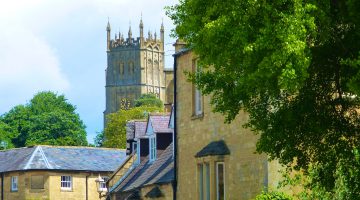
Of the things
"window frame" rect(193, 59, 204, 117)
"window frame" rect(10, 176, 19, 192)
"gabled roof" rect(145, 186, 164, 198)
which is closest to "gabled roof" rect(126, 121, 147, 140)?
"gabled roof" rect(145, 186, 164, 198)

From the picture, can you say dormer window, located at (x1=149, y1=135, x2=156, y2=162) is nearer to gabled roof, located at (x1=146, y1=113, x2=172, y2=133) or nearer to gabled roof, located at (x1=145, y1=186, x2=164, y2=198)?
gabled roof, located at (x1=146, y1=113, x2=172, y2=133)

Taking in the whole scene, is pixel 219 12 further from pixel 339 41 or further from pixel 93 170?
pixel 93 170

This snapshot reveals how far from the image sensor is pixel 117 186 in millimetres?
54375

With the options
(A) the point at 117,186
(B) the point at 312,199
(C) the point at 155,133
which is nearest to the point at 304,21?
(B) the point at 312,199

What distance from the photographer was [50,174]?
83.9 meters

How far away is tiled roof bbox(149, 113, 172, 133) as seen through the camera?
4984 centimetres

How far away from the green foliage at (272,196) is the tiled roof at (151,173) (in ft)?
33.0

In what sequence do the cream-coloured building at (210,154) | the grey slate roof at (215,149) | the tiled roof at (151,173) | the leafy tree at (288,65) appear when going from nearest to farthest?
1. the leafy tree at (288,65)
2. the cream-coloured building at (210,154)
3. the grey slate roof at (215,149)
4. the tiled roof at (151,173)

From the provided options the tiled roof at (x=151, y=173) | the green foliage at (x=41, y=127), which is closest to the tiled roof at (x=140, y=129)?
the tiled roof at (x=151, y=173)

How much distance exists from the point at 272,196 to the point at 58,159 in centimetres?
5481

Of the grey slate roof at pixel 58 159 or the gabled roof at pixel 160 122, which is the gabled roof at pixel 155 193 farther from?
the grey slate roof at pixel 58 159

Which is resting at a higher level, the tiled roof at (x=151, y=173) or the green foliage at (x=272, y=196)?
the tiled roof at (x=151, y=173)

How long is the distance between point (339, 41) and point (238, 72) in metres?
2.26

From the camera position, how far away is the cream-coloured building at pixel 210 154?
112 ft
